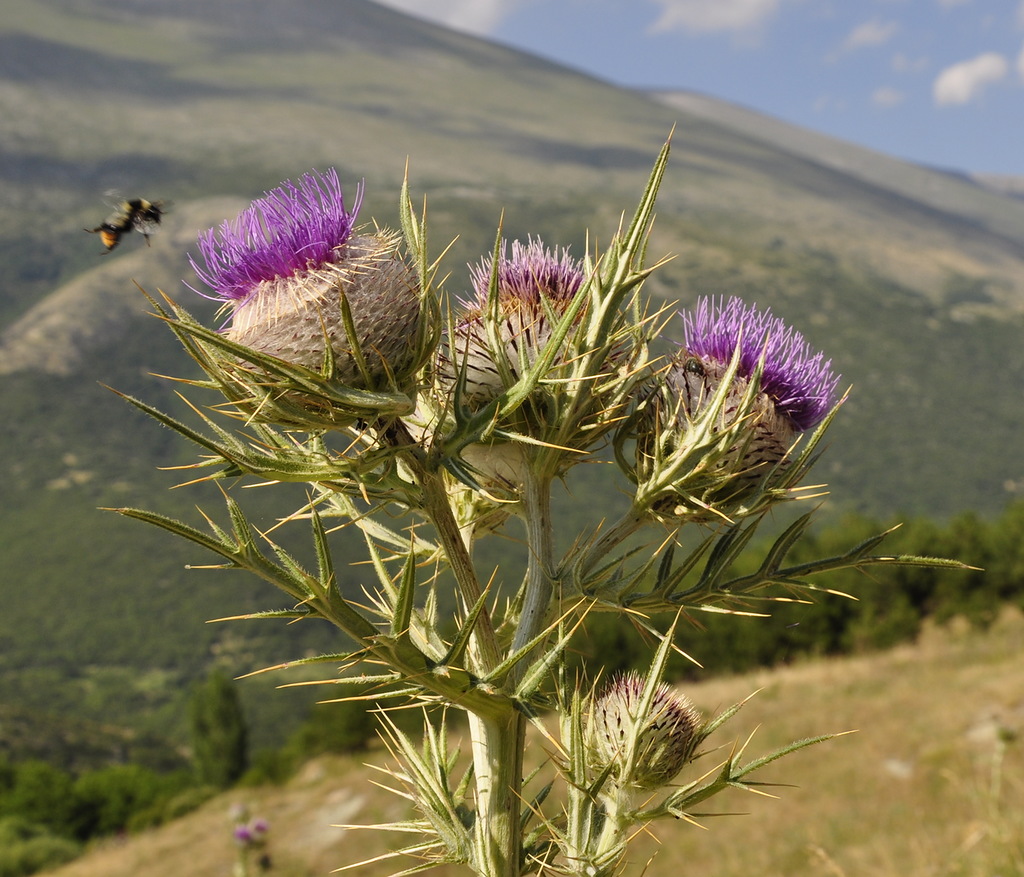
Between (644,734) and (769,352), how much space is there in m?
1.38

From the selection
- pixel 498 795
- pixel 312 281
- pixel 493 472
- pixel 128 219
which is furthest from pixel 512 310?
pixel 128 219

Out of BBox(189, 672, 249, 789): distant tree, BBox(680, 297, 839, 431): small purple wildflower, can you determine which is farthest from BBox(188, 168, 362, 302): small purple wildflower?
BBox(189, 672, 249, 789): distant tree

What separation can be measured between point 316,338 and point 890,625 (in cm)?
5756

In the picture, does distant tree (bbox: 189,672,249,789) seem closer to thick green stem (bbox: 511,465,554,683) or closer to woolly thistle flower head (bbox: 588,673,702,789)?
woolly thistle flower head (bbox: 588,673,702,789)

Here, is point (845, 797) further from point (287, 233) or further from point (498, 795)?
point (287, 233)

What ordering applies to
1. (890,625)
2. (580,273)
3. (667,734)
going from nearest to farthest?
(667,734) < (580,273) < (890,625)

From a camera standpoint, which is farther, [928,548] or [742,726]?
[928,548]

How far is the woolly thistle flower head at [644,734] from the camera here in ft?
9.07

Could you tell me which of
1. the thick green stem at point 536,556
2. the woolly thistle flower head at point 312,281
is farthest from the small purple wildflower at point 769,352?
the woolly thistle flower head at point 312,281

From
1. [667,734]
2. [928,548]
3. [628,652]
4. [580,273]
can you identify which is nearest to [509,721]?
[667,734]

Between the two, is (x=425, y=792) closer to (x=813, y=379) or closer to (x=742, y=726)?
(x=813, y=379)

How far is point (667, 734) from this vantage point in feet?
9.62

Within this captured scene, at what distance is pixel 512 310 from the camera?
3.01m

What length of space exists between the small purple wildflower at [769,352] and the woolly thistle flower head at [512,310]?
1.51 ft
